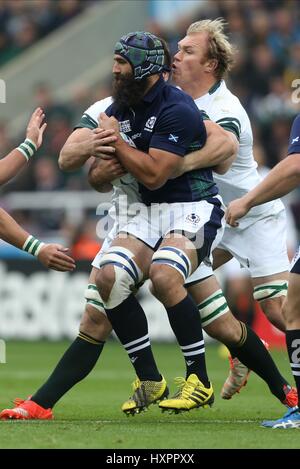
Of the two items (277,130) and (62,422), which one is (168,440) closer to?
(62,422)

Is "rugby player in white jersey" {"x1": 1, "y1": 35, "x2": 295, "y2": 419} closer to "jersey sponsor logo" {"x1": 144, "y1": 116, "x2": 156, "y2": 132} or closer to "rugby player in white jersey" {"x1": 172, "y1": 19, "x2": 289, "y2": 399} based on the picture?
"jersey sponsor logo" {"x1": 144, "y1": 116, "x2": 156, "y2": 132}

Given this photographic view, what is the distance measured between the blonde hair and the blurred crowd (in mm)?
6924

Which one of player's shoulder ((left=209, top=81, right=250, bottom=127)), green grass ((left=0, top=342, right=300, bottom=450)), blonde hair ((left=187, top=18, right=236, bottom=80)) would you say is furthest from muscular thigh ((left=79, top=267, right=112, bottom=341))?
blonde hair ((left=187, top=18, right=236, bottom=80))

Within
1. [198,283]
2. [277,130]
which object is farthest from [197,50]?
[277,130]

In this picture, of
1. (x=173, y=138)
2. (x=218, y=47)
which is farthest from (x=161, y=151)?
(x=218, y=47)

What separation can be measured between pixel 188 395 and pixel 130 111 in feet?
6.27

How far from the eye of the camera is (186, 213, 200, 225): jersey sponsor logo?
756 centimetres

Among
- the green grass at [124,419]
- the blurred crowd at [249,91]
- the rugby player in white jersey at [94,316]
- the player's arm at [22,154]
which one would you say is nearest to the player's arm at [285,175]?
the rugby player in white jersey at [94,316]

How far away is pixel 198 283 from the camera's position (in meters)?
8.01

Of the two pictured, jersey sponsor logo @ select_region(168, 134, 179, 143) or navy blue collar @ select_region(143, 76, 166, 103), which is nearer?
jersey sponsor logo @ select_region(168, 134, 179, 143)

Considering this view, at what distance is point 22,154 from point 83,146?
66 cm

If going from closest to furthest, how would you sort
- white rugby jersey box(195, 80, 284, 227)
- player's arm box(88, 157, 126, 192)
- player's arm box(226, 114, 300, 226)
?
player's arm box(226, 114, 300, 226) < player's arm box(88, 157, 126, 192) < white rugby jersey box(195, 80, 284, 227)

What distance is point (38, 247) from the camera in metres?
7.62

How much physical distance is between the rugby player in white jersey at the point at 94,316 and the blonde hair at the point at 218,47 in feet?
3.52
